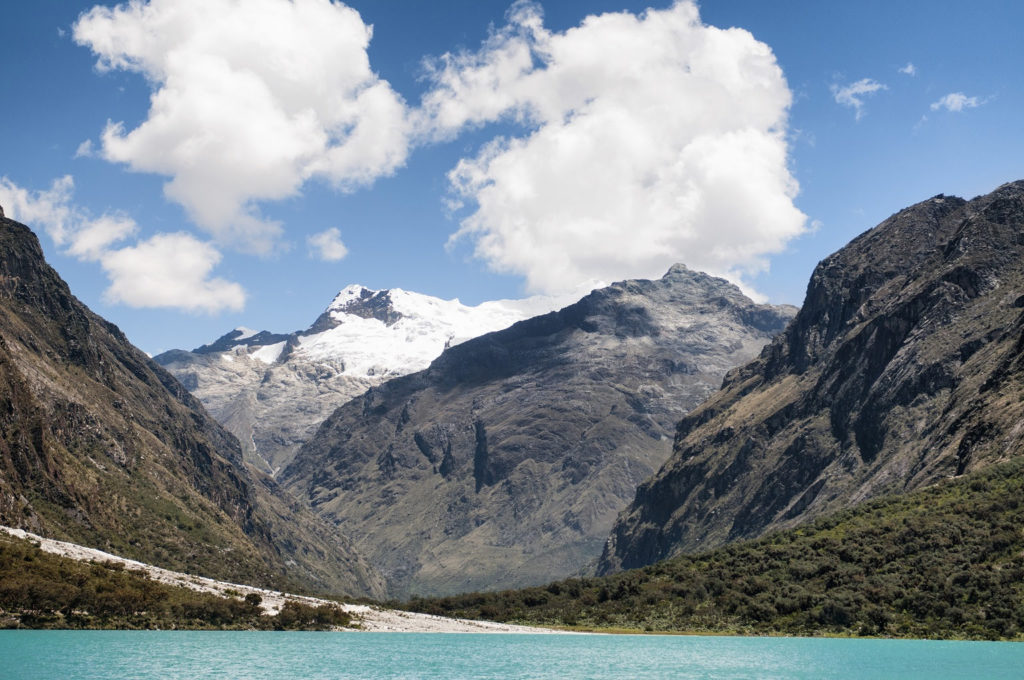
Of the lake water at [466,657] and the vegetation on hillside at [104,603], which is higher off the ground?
the vegetation on hillside at [104,603]

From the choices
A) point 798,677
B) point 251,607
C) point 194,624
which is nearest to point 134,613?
point 194,624

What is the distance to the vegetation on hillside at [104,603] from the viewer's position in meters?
162

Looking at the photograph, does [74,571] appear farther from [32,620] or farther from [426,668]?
[426,668]

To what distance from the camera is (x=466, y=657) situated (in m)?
144

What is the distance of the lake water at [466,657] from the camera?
117 meters

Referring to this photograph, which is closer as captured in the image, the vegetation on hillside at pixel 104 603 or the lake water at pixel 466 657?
the lake water at pixel 466 657

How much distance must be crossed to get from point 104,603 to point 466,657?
67.8 meters

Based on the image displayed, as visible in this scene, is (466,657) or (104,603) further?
(104,603)

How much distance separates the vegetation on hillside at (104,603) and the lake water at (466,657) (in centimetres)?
810

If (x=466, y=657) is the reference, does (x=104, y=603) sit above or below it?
above

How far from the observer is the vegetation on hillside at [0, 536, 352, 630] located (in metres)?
162

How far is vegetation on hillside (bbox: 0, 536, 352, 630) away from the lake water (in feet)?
26.6

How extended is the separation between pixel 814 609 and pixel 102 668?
5216 inches

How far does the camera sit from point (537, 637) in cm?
19062
